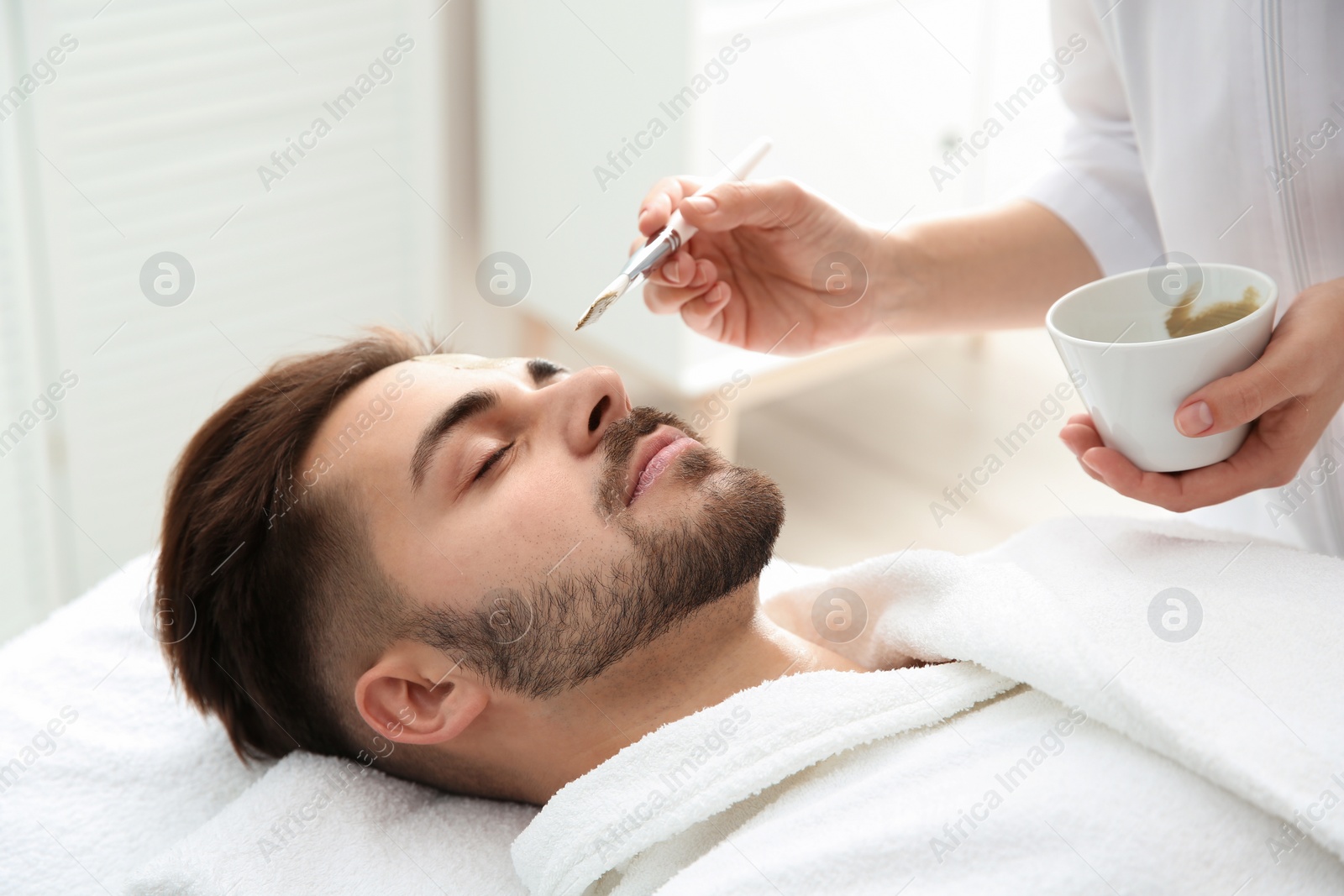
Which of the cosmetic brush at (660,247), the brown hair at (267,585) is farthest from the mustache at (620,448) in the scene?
the brown hair at (267,585)

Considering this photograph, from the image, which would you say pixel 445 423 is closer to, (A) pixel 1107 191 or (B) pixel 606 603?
(B) pixel 606 603

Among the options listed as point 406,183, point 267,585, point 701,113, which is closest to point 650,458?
point 267,585

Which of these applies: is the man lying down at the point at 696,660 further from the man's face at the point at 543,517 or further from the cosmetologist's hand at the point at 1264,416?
the cosmetologist's hand at the point at 1264,416

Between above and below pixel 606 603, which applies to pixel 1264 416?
below

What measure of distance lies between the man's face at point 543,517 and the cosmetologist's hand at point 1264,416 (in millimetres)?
322

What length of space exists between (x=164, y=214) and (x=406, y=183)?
494 mm

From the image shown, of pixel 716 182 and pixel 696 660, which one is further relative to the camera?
pixel 716 182

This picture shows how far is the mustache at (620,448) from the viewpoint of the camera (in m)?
1.12

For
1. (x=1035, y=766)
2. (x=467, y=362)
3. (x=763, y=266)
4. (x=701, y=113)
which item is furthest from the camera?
(x=701, y=113)

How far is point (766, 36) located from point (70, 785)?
161cm

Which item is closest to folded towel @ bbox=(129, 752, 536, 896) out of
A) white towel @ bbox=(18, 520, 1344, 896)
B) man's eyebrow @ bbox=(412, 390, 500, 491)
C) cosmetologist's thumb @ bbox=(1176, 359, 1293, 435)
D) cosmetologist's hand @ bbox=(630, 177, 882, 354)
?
white towel @ bbox=(18, 520, 1344, 896)

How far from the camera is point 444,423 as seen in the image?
3.80ft

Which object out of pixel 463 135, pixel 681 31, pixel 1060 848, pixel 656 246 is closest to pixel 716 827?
pixel 1060 848

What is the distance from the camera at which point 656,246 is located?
1206 millimetres
